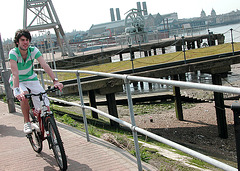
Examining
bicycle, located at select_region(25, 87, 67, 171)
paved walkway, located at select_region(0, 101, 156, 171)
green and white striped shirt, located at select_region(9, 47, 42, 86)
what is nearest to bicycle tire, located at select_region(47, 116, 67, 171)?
bicycle, located at select_region(25, 87, 67, 171)

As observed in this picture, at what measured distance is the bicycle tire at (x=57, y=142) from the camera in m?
3.96

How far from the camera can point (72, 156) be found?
15.7ft

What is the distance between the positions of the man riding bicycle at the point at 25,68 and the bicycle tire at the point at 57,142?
0.36 meters

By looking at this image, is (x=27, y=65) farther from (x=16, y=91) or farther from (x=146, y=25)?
(x=146, y=25)

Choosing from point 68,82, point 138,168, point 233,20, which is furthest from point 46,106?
point 233,20

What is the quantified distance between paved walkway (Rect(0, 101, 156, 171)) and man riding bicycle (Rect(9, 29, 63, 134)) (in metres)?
0.53

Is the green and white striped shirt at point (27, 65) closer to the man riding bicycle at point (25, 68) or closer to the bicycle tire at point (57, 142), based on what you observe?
the man riding bicycle at point (25, 68)

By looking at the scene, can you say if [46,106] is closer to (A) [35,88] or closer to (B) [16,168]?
(A) [35,88]

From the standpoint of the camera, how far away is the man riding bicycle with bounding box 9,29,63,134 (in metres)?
4.41

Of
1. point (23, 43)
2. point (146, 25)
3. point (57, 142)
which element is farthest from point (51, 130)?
point (146, 25)

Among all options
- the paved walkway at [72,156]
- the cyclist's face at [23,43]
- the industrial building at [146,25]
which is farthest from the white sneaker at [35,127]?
the industrial building at [146,25]

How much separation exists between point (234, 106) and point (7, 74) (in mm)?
7976

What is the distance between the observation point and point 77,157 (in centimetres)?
473

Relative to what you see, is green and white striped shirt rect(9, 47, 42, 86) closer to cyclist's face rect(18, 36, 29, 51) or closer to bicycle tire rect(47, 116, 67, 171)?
cyclist's face rect(18, 36, 29, 51)
